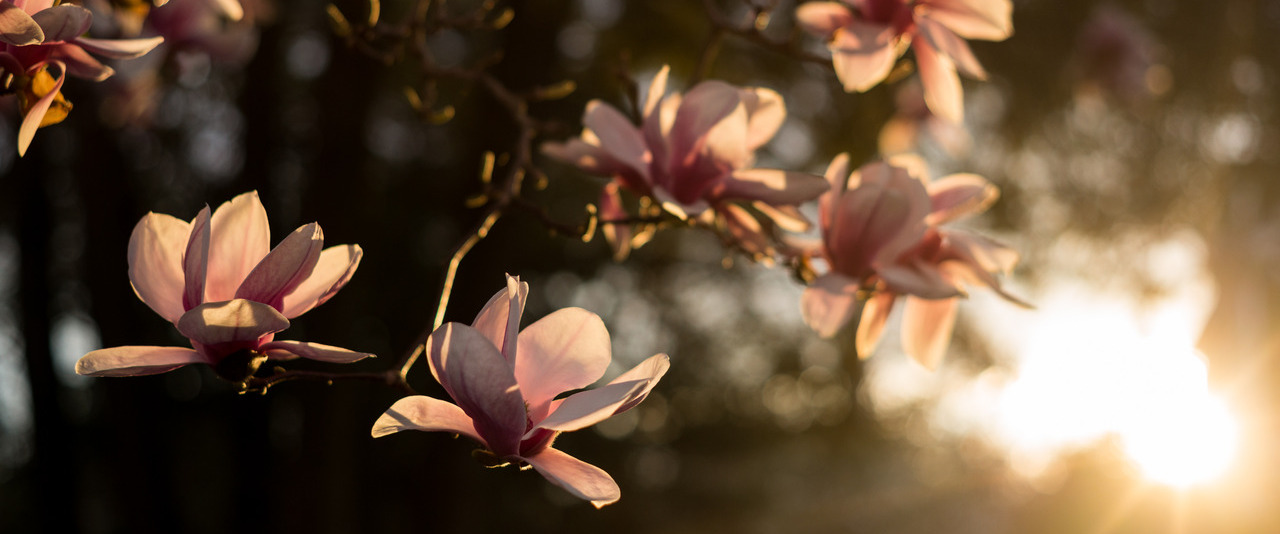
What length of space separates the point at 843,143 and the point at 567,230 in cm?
147

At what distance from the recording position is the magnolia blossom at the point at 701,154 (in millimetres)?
655

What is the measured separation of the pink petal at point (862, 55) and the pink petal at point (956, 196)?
4.3 inches

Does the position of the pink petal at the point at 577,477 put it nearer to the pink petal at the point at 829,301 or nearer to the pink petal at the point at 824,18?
the pink petal at the point at 829,301

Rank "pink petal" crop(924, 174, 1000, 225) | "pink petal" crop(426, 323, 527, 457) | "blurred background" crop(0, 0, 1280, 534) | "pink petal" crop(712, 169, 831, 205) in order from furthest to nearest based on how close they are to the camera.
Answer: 1. "blurred background" crop(0, 0, 1280, 534)
2. "pink petal" crop(924, 174, 1000, 225)
3. "pink petal" crop(712, 169, 831, 205)
4. "pink petal" crop(426, 323, 527, 457)

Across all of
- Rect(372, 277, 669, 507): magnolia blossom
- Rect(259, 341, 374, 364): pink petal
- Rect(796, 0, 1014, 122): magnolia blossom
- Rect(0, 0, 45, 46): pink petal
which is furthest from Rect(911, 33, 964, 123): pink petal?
Rect(0, 0, 45, 46): pink petal

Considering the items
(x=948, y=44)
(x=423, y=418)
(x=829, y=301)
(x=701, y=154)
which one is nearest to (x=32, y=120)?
(x=423, y=418)

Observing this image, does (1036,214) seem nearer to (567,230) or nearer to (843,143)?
(843,143)

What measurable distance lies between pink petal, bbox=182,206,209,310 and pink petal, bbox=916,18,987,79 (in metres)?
0.54

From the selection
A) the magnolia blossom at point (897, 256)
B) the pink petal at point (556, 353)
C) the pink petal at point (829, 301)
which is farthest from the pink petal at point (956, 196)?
the pink petal at point (556, 353)

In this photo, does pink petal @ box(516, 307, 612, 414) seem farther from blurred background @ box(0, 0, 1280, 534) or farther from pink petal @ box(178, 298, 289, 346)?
blurred background @ box(0, 0, 1280, 534)

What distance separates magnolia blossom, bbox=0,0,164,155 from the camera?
48 cm

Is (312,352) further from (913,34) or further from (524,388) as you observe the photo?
(913,34)

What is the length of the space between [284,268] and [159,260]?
74mm

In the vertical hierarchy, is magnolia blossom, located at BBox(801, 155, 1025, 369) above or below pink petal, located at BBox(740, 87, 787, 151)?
below
